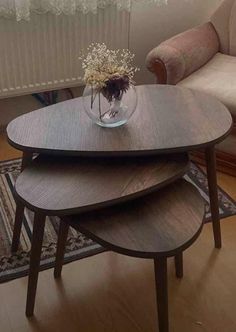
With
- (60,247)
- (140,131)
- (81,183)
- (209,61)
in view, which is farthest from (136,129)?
(209,61)

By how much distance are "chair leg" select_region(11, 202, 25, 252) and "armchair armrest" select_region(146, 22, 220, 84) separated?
1.13m

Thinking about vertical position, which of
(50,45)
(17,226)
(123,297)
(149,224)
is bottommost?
(123,297)

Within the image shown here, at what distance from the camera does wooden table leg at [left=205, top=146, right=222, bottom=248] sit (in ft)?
5.20

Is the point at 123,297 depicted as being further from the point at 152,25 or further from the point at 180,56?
the point at 152,25

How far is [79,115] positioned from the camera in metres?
1.60

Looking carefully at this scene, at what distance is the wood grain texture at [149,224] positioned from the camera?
1.17 meters

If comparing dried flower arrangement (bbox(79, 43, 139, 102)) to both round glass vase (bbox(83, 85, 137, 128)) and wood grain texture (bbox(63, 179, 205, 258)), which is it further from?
wood grain texture (bbox(63, 179, 205, 258))

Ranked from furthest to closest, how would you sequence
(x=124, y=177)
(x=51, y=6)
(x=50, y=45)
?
(x=50, y=45) < (x=51, y=6) < (x=124, y=177)

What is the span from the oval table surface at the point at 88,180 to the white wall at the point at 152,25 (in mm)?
1351

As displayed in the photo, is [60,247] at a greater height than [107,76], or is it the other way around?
[107,76]

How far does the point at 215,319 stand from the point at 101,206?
0.63 meters

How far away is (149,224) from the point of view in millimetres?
1253

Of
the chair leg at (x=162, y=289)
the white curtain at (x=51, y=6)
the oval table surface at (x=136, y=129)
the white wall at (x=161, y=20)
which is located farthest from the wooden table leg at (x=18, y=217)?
the white wall at (x=161, y=20)

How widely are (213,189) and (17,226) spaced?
2.58 feet
